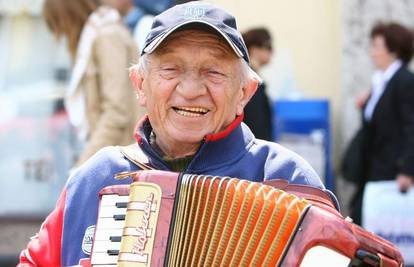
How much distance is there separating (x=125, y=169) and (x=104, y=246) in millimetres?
317

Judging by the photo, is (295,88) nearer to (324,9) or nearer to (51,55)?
(324,9)

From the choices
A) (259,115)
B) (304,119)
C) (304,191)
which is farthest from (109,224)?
(304,119)

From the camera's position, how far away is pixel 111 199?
3.23 m

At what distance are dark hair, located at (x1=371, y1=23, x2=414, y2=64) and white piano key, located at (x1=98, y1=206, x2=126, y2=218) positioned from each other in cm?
473

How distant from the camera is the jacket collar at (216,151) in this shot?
11.1 ft

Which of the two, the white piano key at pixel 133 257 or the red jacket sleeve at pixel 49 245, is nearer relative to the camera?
the white piano key at pixel 133 257

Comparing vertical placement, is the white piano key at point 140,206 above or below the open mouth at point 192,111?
below

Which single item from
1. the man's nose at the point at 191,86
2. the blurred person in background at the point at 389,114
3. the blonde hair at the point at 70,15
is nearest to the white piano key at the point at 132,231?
the man's nose at the point at 191,86

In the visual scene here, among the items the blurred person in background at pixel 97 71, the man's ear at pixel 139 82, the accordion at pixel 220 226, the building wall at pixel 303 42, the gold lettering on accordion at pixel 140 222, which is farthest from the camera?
the building wall at pixel 303 42

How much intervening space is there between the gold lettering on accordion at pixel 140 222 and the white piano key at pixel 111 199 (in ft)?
0.15

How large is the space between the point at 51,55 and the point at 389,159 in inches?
93.5

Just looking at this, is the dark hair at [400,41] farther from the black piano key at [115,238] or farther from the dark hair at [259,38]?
the black piano key at [115,238]

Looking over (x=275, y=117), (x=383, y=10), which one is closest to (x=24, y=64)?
(x=275, y=117)

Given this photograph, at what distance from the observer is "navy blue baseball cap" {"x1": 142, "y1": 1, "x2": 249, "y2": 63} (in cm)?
329
